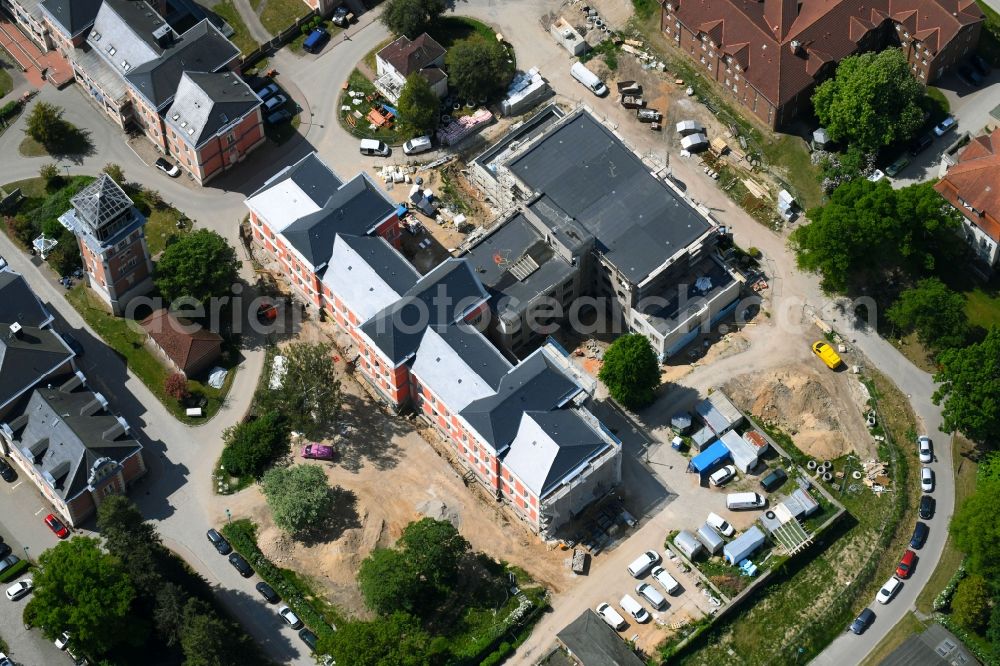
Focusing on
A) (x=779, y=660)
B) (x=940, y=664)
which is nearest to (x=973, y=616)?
(x=940, y=664)

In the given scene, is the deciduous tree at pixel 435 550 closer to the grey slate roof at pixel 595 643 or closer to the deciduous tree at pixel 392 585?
the deciduous tree at pixel 392 585

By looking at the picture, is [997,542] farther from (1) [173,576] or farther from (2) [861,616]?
(1) [173,576]

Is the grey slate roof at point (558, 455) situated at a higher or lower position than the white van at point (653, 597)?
higher

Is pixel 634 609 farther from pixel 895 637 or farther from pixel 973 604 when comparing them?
pixel 973 604

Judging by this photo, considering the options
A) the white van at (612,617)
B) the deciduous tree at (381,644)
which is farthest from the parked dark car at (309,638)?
the white van at (612,617)

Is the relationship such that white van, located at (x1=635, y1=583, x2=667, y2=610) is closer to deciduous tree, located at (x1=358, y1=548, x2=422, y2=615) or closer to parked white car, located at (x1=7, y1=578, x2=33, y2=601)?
deciduous tree, located at (x1=358, y1=548, x2=422, y2=615)

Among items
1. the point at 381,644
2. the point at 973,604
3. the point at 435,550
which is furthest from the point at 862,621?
the point at 381,644
